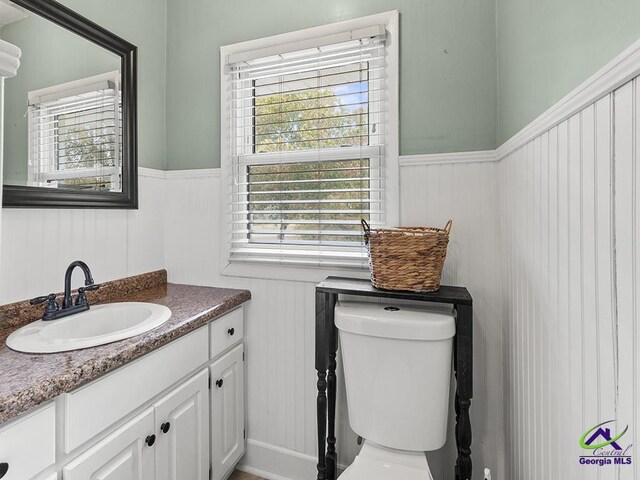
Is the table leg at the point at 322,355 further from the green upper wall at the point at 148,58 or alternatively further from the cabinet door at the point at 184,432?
the green upper wall at the point at 148,58

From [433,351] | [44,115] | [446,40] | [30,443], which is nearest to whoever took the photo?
A: [30,443]

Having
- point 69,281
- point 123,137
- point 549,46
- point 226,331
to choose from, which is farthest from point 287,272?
point 549,46

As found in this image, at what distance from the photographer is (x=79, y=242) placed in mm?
1421

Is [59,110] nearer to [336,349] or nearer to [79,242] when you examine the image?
[79,242]

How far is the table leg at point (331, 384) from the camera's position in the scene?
4.50 feet

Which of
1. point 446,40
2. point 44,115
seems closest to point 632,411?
point 446,40

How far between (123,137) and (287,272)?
3.41ft

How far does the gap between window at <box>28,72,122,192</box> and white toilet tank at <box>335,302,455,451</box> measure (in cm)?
126

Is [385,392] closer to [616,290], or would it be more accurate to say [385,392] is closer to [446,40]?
[616,290]

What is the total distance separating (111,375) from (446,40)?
1734 mm

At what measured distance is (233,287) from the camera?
1742mm

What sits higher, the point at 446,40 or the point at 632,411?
the point at 446,40

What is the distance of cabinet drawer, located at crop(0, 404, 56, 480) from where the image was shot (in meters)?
0.70

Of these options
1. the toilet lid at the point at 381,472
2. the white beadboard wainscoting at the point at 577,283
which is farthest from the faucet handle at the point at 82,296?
the white beadboard wainscoting at the point at 577,283
